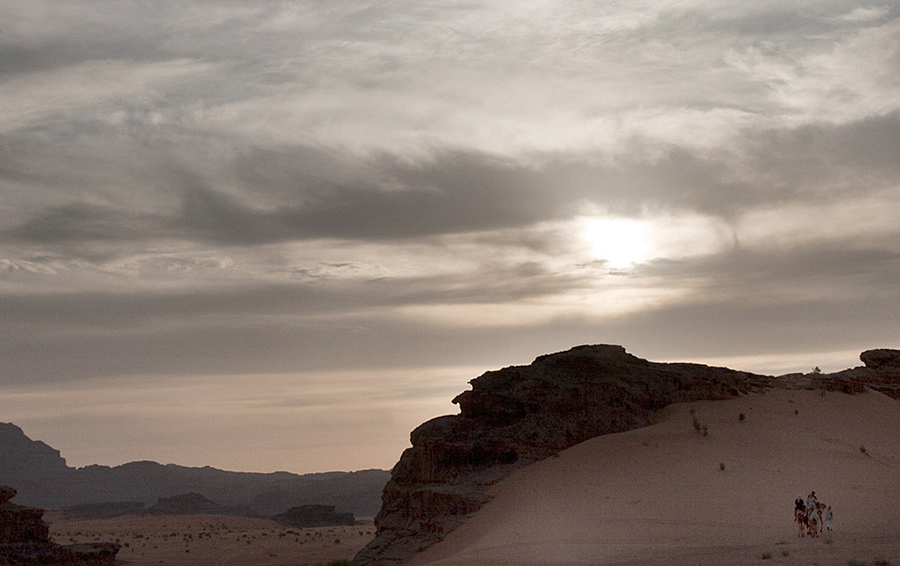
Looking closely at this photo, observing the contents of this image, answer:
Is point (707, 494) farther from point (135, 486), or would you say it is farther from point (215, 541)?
point (135, 486)

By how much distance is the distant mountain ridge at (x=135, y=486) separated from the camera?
148 m

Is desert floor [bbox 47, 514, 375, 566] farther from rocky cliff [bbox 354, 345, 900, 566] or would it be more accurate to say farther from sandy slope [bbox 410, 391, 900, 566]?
sandy slope [bbox 410, 391, 900, 566]

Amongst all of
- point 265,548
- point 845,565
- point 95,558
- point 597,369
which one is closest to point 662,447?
point 597,369

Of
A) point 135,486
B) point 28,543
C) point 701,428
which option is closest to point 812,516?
point 701,428

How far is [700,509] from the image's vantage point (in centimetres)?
2420

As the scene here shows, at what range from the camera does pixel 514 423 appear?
1222 inches

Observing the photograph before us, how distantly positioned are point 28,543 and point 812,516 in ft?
95.8

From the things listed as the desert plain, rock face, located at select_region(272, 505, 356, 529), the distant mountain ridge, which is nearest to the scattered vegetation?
the desert plain

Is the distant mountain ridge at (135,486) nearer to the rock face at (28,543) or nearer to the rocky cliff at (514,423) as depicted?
the rock face at (28,543)

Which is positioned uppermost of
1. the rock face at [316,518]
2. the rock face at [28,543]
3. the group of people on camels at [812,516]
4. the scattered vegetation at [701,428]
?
the scattered vegetation at [701,428]

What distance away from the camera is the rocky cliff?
2866 centimetres

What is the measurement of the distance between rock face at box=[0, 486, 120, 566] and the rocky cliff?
13.6 metres

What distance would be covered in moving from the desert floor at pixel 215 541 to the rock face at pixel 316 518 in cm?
328

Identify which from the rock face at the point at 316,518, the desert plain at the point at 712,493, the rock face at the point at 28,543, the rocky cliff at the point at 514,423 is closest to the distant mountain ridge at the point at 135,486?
the rock face at the point at 316,518
